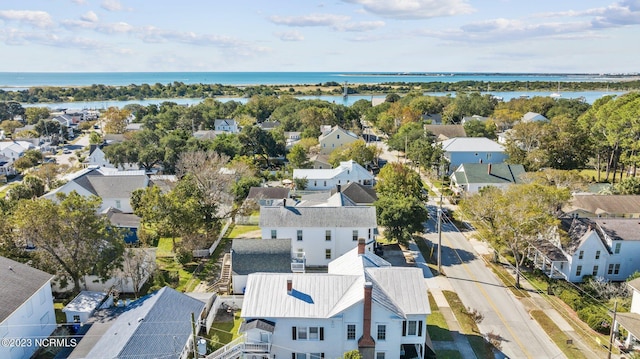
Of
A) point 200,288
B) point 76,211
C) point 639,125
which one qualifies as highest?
point 639,125

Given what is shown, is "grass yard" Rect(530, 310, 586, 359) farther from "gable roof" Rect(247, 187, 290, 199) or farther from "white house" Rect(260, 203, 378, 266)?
"gable roof" Rect(247, 187, 290, 199)

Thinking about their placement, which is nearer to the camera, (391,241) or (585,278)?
(585,278)

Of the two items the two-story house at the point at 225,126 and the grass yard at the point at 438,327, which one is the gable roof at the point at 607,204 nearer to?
the grass yard at the point at 438,327

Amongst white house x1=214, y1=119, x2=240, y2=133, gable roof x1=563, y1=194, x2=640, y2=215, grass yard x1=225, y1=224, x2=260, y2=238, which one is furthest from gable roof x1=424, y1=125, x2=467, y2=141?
grass yard x1=225, y1=224, x2=260, y2=238

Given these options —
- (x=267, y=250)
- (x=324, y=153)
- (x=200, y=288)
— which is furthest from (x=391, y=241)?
(x=324, y=153)

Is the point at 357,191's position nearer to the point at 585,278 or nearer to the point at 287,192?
the point at 287,192

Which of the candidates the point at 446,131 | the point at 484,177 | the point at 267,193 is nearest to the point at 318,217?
the point at 267,193

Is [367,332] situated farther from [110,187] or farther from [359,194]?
[110,187]
